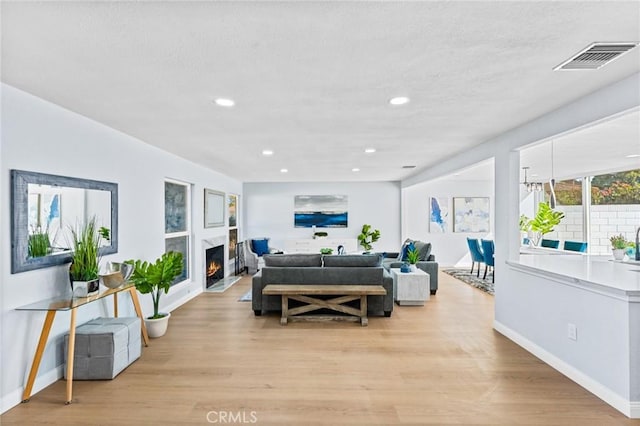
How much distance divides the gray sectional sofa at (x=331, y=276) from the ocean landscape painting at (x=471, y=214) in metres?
5.10

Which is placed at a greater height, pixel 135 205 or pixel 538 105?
pixel 538 105

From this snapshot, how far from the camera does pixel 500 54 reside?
189 centimetres

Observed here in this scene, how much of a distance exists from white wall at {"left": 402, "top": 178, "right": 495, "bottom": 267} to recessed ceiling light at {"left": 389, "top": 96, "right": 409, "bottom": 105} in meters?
6.23

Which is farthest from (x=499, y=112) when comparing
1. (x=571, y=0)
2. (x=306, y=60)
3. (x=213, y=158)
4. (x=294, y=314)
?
(x=213, y=158)

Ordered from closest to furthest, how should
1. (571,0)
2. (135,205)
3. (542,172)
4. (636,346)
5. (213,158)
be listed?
(571,0), (636,346), (135,205), (213,158), (542,172)

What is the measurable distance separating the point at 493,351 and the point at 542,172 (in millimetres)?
5453

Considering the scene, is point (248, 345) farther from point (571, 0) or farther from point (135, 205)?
point (571, 0)

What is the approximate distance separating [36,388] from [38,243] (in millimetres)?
1138

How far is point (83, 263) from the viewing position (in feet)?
9.23

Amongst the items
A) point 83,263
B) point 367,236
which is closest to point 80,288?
point 83,263

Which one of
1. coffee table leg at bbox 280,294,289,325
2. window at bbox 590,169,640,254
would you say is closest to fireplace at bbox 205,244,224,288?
coffee table leg at bbox 280,294,289,325

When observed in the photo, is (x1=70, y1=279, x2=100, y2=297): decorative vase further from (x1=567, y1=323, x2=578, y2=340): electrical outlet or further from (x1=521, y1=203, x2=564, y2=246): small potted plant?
(x1=521, y1=203, x2=564, y2=246): small potted plant

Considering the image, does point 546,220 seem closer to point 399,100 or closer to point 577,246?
point 577,246

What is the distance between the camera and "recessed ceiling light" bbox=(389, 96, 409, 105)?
2578 mm
